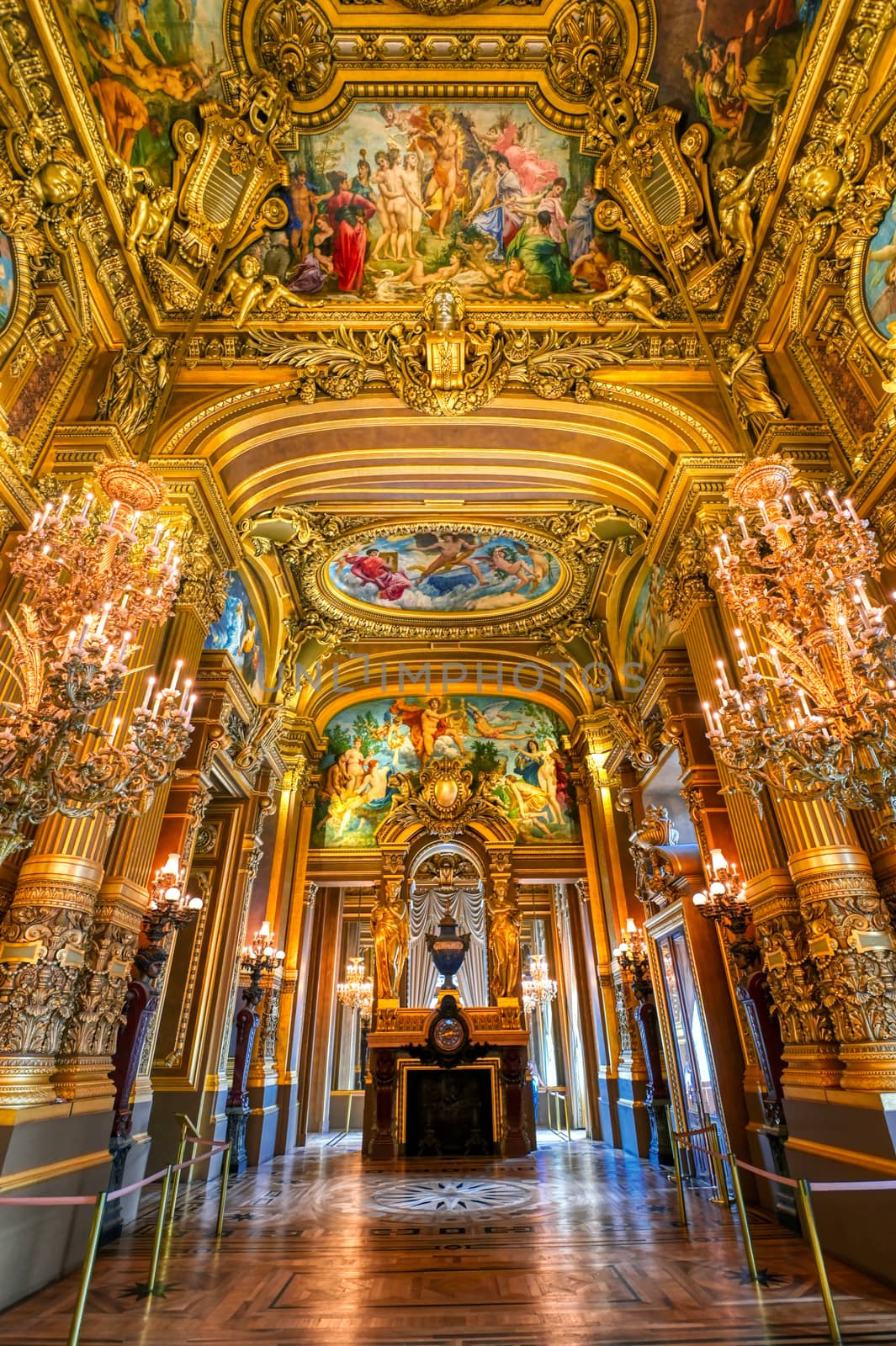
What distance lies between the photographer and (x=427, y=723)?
15.5 meters

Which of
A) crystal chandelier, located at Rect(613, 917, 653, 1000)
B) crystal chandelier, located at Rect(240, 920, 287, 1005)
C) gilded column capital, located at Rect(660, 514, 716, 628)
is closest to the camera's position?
gilded column capital, located at Rect(660, 514, 716, 628)

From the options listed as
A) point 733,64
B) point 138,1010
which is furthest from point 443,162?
point 138,1010

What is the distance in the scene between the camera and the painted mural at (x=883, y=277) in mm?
5359

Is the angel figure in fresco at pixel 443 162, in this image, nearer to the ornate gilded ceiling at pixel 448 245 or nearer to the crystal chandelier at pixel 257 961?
the ornate gilded ceiling at pixel 448 245

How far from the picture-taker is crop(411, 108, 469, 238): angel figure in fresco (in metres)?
7.40

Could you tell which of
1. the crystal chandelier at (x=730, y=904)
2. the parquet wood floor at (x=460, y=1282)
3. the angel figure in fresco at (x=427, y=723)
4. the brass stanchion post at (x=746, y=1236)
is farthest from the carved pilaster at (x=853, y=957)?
the angel figure in fresco at (x=427, y=723)

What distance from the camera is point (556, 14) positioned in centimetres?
696

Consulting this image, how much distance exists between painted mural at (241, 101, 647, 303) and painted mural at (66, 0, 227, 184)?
3.67 ft

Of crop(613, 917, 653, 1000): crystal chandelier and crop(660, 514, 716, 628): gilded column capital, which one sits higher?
crop(660, 514, 716, 628): gilded column capital

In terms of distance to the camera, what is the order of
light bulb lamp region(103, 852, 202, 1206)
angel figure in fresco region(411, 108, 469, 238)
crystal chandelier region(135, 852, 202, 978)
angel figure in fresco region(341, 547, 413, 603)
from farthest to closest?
1. angel figure in fresco region(341, 547, 413, 603)
2. angel figure in fresco region(411, 108, 469, 238)
3. crystal chandelier region(135, 852, 202, 978)
4. light bulb lamp region(103, 852, 202, 1206)

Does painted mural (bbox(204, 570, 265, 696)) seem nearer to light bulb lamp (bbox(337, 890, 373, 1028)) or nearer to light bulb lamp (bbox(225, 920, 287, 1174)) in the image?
light bulb lamp (bbox(225, 920, 287, 1174))

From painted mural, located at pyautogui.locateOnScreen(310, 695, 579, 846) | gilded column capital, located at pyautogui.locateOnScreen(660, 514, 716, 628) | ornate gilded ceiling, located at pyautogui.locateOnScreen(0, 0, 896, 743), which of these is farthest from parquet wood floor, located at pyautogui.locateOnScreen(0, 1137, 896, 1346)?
painted mural, located at pyautogui.locateOnScreen(310, 695, 579, 846)

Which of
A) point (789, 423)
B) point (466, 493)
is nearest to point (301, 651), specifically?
point (466, 493)

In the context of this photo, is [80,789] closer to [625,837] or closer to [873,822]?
[873,822]
